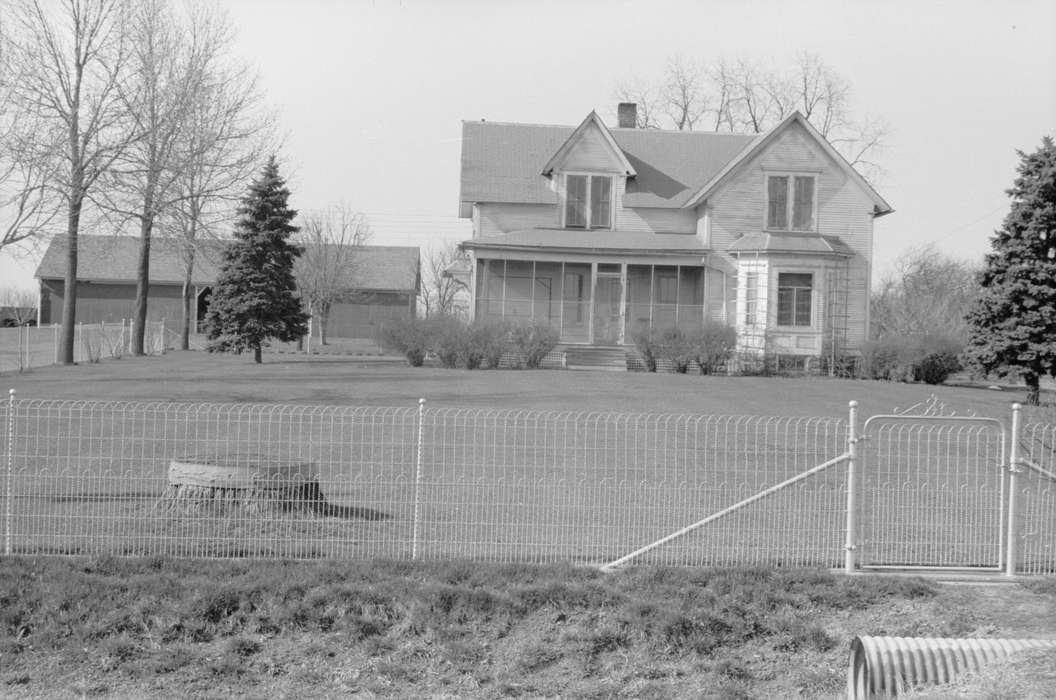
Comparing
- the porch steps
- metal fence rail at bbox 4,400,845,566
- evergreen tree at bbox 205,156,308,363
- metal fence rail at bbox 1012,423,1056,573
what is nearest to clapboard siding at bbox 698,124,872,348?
the porch steps

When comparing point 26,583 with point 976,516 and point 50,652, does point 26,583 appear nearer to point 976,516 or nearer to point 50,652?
point 50,652

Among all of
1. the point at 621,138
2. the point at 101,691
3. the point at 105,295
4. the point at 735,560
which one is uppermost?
the point at 621,138

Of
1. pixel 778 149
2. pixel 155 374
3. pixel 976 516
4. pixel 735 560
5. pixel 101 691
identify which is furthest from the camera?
pixel 778 149

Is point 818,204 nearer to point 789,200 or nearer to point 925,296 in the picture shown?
point 789,200

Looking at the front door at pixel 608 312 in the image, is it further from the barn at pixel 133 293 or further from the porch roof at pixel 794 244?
the barn at pixel 133 293

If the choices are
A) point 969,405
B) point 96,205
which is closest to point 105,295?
point 96,205

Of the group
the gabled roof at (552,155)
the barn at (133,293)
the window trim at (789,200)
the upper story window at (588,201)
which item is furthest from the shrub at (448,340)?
the barn at (133,293)

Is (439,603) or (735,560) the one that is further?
(735,560)

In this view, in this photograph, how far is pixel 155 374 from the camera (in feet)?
95.2

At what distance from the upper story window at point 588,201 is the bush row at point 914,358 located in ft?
31.6

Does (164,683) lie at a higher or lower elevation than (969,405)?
lower

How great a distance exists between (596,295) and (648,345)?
4993 millimetres

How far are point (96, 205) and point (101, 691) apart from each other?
25.9m

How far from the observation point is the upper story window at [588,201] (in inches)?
1457
